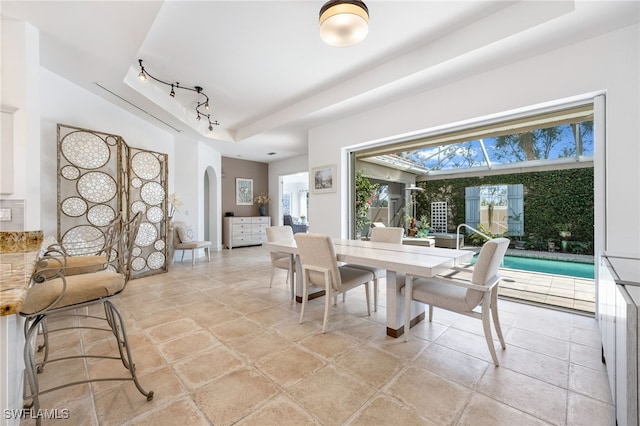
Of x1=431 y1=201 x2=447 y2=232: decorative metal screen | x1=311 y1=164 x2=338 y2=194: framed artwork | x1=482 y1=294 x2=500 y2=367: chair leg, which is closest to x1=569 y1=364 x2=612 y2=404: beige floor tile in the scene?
x1=482 y1=294 x2=500 y2=367: chair leg

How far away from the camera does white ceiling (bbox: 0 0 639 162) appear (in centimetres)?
222

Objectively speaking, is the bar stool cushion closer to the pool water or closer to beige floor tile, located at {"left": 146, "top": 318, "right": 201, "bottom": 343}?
beige floor tile, located at {"left": 146, "top": 318, "right": 201, "bottom": 343}

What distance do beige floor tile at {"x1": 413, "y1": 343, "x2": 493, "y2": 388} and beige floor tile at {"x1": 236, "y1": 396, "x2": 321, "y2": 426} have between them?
2.97ft

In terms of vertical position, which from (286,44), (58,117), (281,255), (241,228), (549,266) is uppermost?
(286,44)

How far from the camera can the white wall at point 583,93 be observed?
223cm

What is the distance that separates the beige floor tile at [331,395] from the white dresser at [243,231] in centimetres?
585

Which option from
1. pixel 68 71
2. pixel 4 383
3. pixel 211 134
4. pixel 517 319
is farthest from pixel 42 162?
pixel 517 319

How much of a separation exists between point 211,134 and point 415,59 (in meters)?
4.33

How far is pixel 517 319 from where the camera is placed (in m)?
2.60

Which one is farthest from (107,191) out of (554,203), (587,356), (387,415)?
(554,203)

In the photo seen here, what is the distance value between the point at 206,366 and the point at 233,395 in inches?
16.1

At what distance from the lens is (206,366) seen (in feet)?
6.04

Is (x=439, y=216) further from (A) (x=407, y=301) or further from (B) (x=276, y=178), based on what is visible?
(A) (x=407, y=301)

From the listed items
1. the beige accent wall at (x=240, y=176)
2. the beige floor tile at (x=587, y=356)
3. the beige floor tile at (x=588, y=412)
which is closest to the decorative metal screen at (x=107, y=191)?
the beige accent wall at (x=240, y=176)
